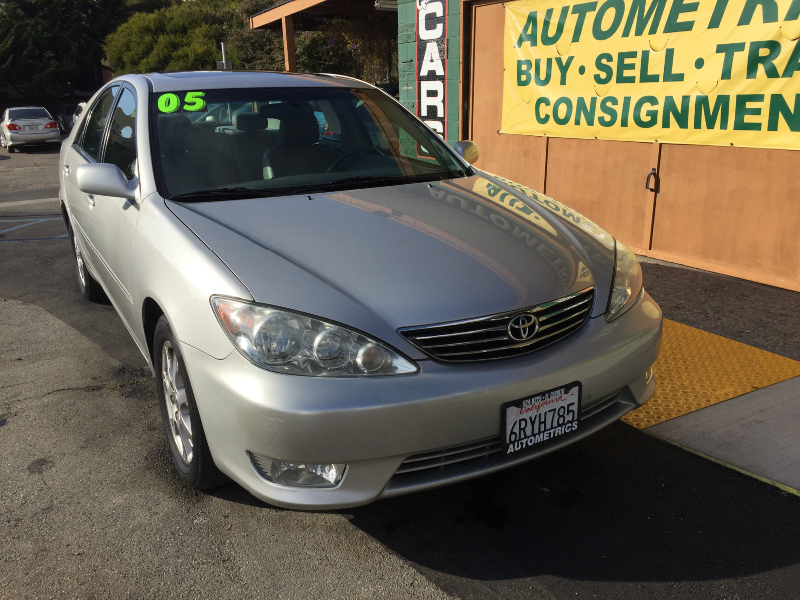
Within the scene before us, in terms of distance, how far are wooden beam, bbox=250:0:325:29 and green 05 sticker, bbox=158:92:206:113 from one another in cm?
897

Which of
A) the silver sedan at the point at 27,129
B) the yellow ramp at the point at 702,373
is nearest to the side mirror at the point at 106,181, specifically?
the yellow ramp at the point at 702,373

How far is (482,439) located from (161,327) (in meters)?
1.34

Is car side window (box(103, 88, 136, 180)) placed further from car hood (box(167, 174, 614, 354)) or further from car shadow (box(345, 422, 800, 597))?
car shadow (box(345, 422, 800, 597))

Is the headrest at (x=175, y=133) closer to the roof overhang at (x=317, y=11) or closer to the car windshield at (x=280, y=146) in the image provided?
the car windshield at (x=280, y=146)

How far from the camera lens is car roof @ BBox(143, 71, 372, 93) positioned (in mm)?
3662

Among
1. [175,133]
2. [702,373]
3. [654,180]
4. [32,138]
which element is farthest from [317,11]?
[32,138]

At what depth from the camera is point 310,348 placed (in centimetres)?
222

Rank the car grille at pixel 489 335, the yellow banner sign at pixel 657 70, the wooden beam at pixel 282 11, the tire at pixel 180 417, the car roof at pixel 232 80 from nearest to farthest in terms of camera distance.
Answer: the car grille at pixel 489 335 < the tire at pixel 180 417 < the car roof at pixel 232 80 < the yellow banner sign at pixel 657 70 < the wooden beam at pixel 282 11

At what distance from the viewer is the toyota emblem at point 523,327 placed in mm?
2350

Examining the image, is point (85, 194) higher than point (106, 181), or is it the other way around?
point (106, 181)

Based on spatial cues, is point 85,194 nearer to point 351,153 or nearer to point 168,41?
point 351,153

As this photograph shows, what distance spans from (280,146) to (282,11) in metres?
11.2

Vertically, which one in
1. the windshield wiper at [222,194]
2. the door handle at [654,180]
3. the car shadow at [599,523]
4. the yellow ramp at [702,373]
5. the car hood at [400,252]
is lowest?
the yellow ramp at [702,373]

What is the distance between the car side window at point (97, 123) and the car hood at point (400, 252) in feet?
5.76
